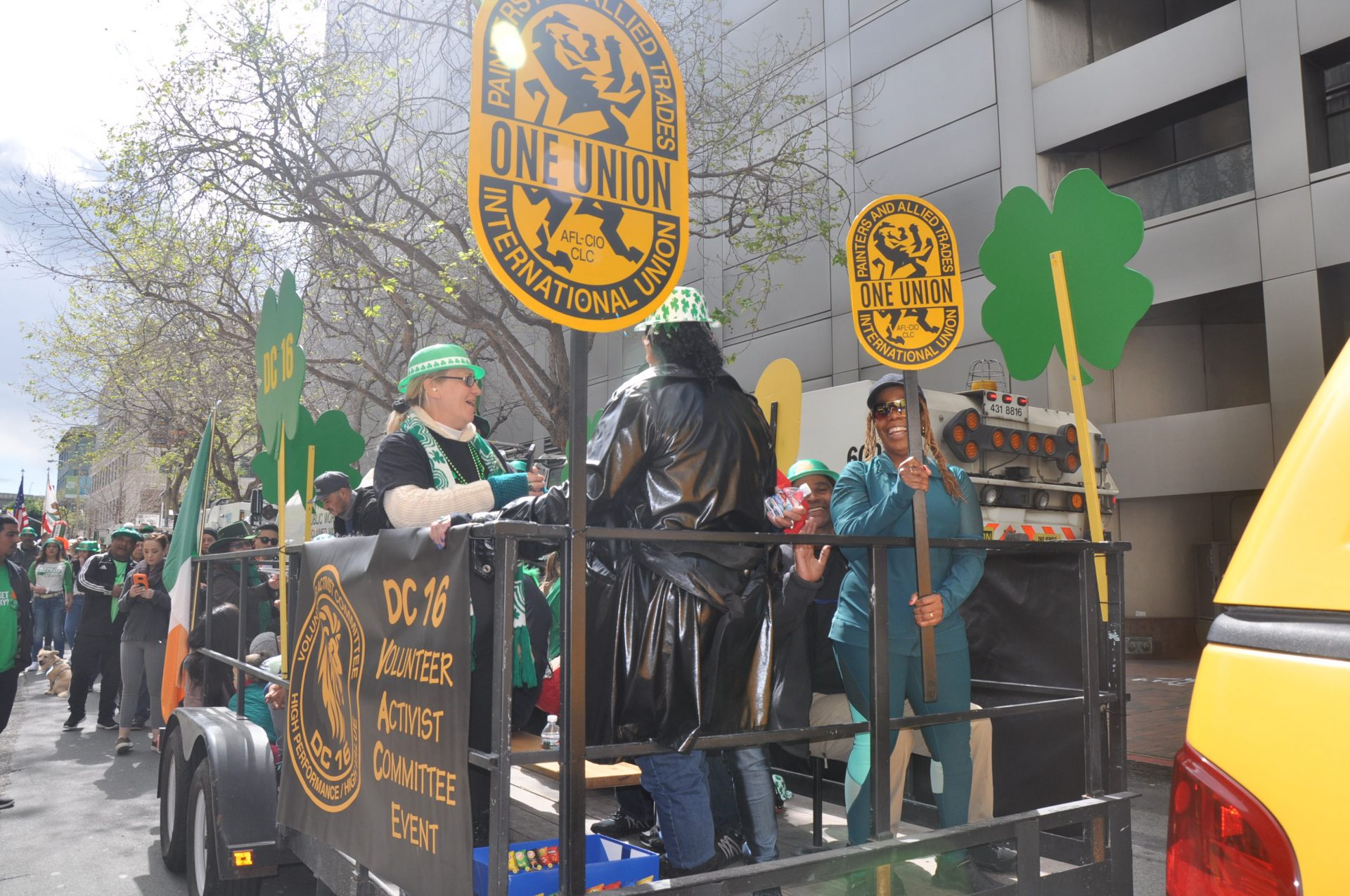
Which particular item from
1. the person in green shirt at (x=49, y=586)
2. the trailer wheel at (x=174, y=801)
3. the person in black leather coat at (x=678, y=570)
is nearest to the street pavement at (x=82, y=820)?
the trailer wheel at (x=174, y=801)

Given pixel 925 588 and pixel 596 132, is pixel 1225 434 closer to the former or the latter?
pixel 925 588

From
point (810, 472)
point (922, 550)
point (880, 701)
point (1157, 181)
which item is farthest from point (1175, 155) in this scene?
point (880, 701)

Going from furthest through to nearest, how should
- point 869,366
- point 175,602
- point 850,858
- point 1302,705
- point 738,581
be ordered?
point 869,366, point 175,602, point 738,581, point 850,858, point 1302,705

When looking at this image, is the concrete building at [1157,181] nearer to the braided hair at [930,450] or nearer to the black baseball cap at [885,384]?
the braided hair at [930,450]

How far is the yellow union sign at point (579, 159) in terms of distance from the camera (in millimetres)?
2465

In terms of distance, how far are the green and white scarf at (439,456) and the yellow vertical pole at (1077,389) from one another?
2327mm

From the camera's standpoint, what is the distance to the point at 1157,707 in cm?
1100

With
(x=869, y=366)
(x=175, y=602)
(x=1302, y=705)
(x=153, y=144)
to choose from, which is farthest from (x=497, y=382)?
(x=1302, y=705)

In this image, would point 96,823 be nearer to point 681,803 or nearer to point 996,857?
point 681,803

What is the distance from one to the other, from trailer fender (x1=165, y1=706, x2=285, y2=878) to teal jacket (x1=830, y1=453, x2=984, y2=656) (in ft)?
7.27

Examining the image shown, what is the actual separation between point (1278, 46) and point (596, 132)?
44.7ft

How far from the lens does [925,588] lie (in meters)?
3.61

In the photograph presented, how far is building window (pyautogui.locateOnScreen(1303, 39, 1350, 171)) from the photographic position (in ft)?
42.4

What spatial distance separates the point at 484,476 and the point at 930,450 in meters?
1.81
